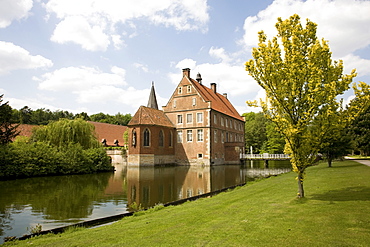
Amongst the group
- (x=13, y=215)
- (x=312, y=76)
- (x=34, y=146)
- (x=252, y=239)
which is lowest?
(x=13, y=215)

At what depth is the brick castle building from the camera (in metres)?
36.1

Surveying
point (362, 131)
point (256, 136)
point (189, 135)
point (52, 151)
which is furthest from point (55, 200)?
point (256, 136)

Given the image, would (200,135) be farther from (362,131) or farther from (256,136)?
(256,136)

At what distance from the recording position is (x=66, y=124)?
28.4m

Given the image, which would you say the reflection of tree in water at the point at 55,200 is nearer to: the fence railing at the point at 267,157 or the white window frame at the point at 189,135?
the white window frame at the point at 189,135

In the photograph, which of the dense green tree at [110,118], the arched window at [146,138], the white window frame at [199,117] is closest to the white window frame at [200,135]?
the white window frame at [199,117]

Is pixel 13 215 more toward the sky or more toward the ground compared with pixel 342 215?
more toward the ground

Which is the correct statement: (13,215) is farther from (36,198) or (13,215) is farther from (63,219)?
(36,198)

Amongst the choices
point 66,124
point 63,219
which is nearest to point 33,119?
point 66,124

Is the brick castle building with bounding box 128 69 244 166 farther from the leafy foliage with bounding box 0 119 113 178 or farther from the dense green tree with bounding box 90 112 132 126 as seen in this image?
the dense green tree with bounding box 90 112 132 126

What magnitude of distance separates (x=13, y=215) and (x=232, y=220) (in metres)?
8.07

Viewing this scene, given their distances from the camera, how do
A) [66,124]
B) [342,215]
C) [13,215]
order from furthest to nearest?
[66,124] → [13,215] → [342,215]

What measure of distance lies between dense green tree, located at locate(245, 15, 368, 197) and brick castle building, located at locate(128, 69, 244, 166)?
28.4m

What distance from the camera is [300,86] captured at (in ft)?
27.5
